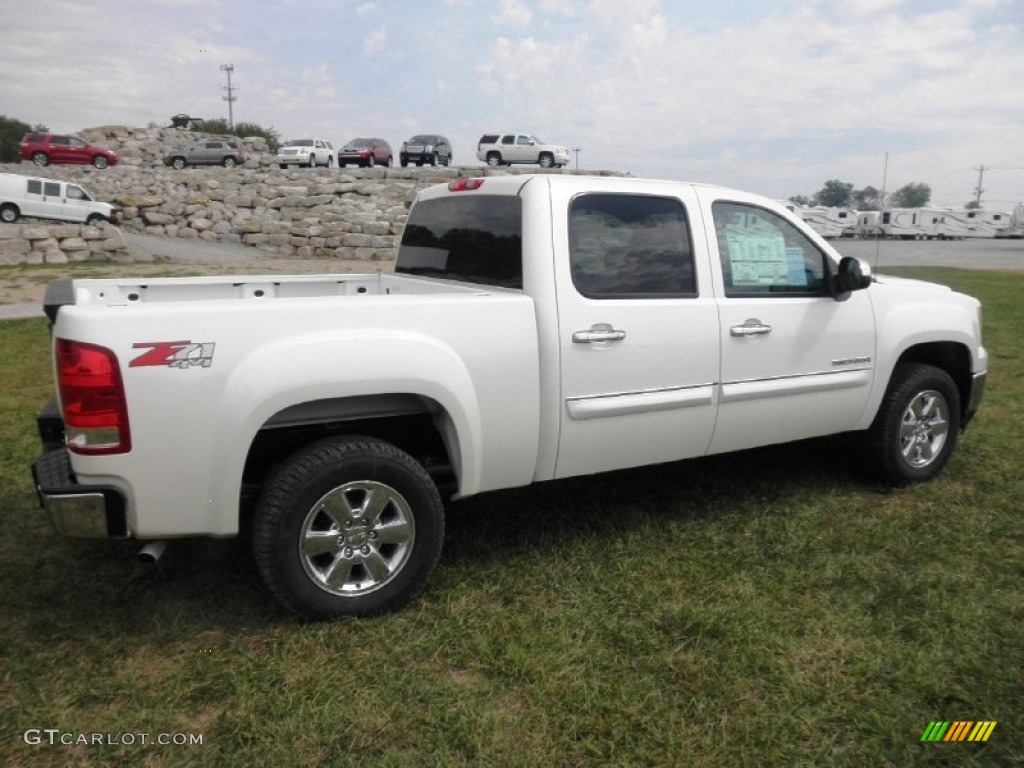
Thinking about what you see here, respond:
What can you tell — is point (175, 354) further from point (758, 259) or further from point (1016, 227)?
point (1016, 227)

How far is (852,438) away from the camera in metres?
4.94

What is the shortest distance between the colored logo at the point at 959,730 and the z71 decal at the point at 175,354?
277 cm

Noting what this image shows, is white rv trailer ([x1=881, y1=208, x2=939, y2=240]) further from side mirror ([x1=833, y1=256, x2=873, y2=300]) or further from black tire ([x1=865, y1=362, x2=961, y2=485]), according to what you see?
side mirror ([x1=833, y1=256, x2=873, y2=300])

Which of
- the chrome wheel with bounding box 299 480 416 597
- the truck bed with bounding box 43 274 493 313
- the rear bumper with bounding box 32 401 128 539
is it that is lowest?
the chrome wheel with bounding box 299 480 416 597

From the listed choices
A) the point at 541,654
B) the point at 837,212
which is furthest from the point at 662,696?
the point at 837,212

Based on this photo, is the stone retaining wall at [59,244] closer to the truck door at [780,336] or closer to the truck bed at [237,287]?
the truck bed at [237,287]

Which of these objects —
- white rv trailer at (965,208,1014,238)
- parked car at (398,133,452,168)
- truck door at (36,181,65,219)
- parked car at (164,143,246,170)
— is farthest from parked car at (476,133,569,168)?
white rv trailer at (965,208,1014,238)

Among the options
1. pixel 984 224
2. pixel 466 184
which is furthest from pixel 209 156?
pixel 984 224

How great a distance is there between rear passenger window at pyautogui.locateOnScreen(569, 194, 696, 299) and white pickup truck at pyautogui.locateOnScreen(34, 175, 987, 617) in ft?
0.04

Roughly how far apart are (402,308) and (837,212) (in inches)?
2029

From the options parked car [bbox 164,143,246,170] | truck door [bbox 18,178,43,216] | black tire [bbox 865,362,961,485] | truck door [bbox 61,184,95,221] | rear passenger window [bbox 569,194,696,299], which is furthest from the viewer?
parked car [bbox 164,143,246,170]

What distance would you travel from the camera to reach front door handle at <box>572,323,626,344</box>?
3.57 m

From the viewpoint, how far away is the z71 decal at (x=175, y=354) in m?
2.78

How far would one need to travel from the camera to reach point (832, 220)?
→ 48406mm
